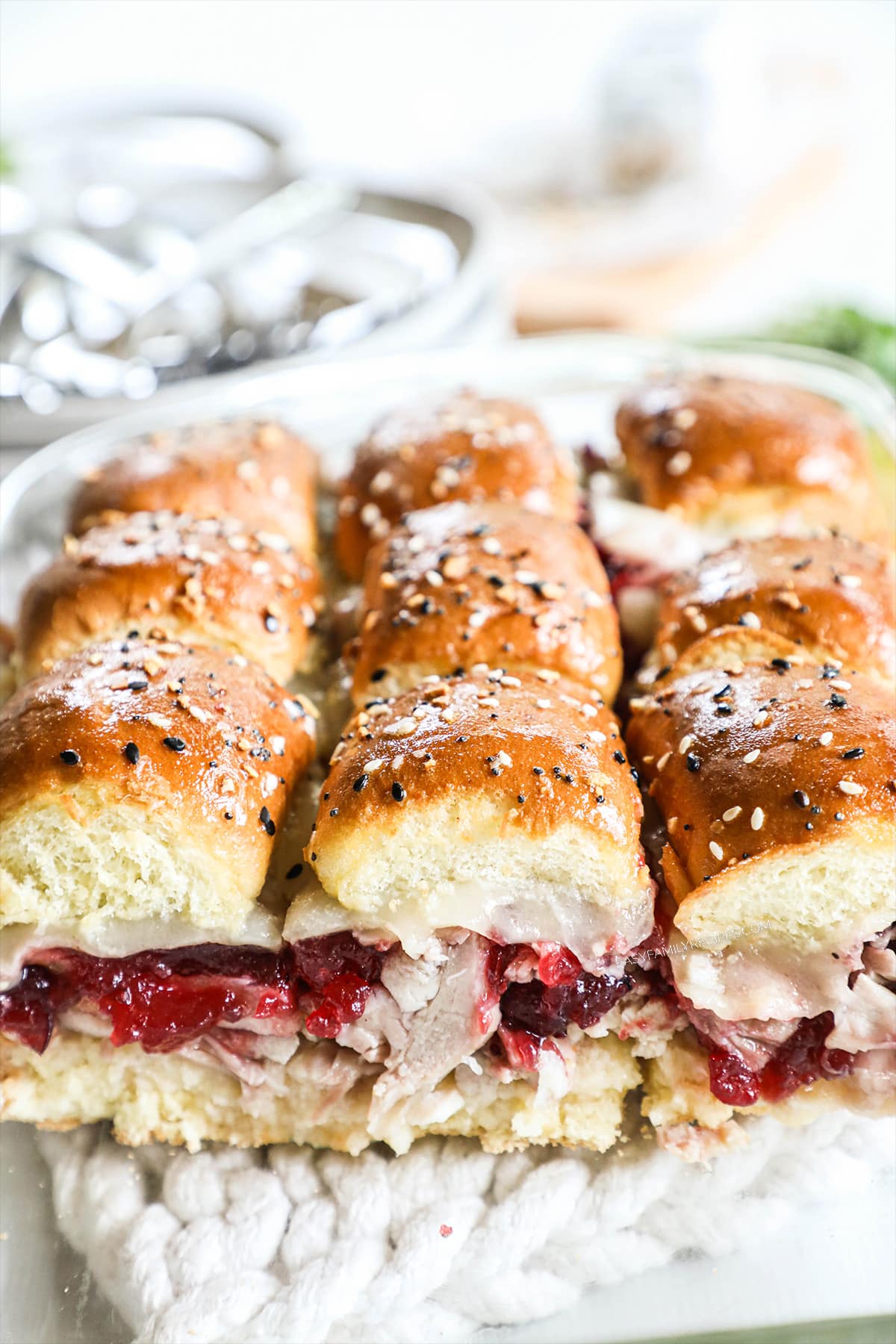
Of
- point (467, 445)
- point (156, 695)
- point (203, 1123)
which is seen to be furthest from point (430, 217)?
point (203, 1123)

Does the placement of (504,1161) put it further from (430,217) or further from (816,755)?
(430,217)

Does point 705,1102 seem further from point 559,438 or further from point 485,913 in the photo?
point 559,438

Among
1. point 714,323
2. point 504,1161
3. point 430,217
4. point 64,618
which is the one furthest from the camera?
point 714,323

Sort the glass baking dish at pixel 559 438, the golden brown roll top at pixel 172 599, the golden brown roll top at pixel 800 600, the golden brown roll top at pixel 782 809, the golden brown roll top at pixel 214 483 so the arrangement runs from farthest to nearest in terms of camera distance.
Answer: the golden brown roll top at pixel 214 483
the golden brown roll top at pixel 172 599
the golden brown roll top at pixel 800 600
the glass baking dish at pixel 559 438
the golden brown roll top at pixel 782 809

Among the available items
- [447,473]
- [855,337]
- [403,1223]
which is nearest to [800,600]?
[447,473]

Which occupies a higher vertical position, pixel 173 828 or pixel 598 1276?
pixel 173 828

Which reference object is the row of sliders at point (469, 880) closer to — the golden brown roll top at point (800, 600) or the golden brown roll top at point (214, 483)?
the golden brown roll top at point (800, 600)

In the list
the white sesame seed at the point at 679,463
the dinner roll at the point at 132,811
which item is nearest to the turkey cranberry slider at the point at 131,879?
the dinner roll at the point at 132,811
